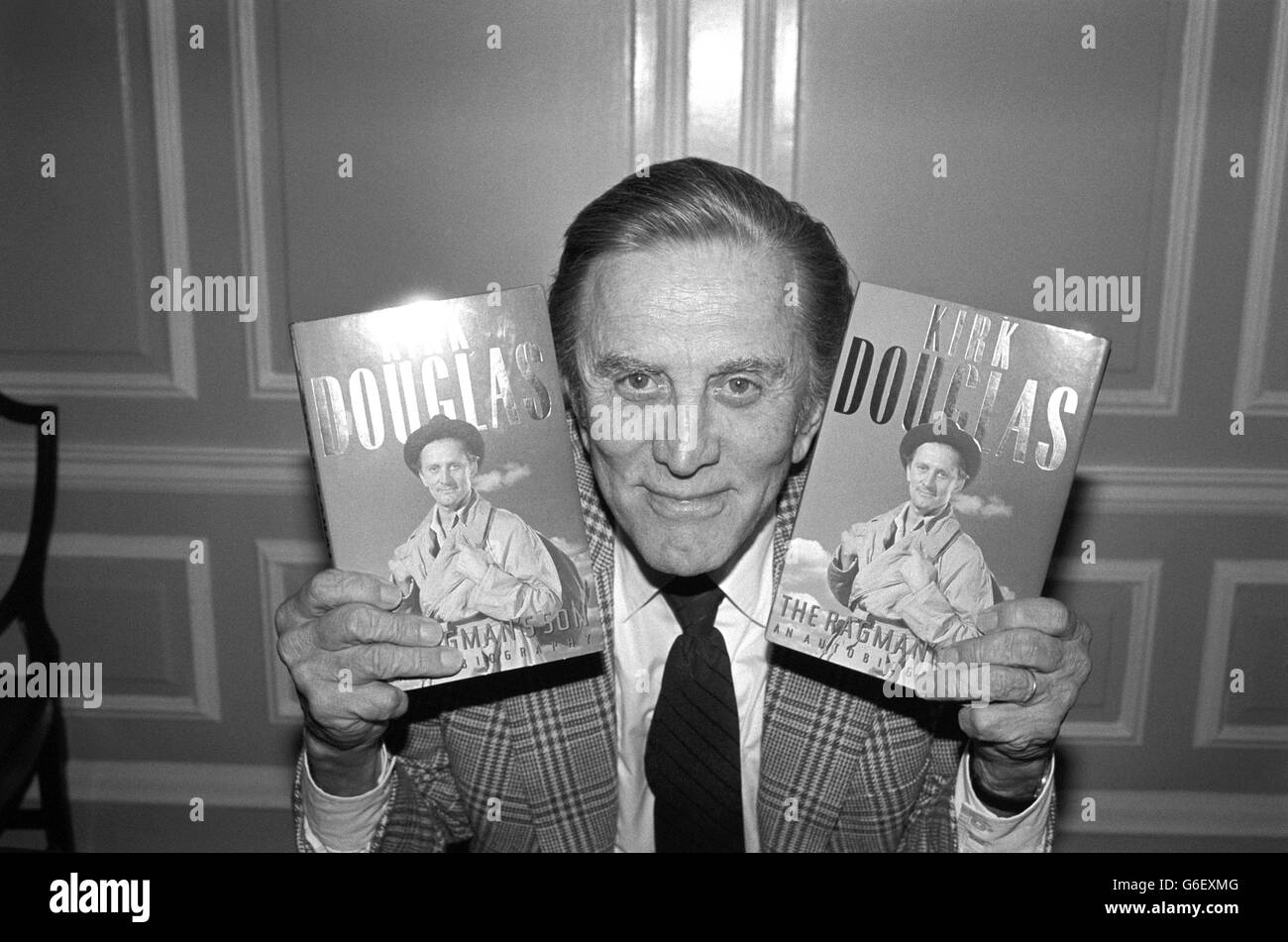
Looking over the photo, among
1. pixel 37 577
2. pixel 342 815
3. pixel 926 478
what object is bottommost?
pixel 342 815

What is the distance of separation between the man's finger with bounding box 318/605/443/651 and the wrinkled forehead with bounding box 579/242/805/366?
44 centimetres

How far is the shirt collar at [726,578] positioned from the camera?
144 cm

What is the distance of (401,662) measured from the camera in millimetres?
1128

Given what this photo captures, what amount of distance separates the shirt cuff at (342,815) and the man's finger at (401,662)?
0.65ft

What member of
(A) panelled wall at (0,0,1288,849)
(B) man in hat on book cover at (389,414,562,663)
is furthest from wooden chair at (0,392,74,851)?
(B) man in hat on book cover at (389,414,562,663)

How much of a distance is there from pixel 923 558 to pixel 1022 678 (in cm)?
20

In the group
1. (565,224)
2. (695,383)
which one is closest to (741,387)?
(695,383)

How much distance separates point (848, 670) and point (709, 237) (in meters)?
0.66

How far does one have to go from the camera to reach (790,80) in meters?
2.07

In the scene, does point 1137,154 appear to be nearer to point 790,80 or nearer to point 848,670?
point 790,80

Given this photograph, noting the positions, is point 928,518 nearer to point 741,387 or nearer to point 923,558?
point 923,558

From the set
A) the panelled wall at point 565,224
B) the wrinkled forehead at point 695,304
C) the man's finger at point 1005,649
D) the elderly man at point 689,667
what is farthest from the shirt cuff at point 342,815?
the panelled wall at point 565,224

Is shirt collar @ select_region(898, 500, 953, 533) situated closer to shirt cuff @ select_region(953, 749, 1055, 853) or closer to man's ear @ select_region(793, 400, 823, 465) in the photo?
man's ear @ select_region(793, 400, 823, 465)
